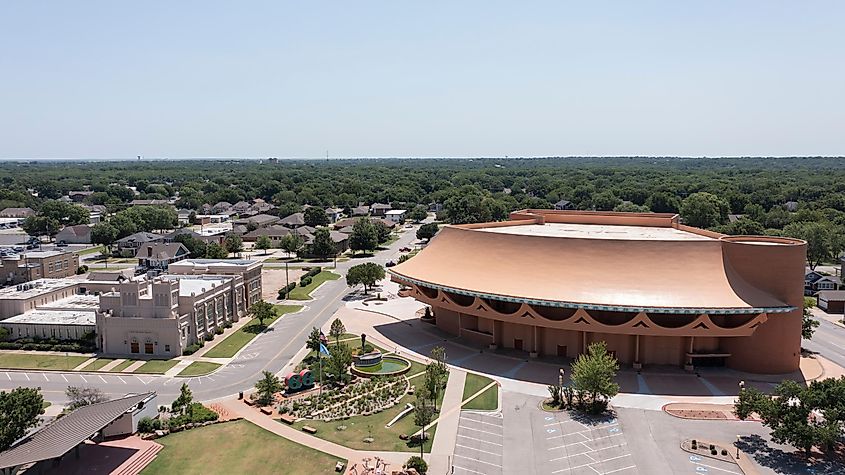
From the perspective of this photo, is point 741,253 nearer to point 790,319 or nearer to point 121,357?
point 790,319

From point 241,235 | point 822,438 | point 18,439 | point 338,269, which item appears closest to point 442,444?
point 822,438

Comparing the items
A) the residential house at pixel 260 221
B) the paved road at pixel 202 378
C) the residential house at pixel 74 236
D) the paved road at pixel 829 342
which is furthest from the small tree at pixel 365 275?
the residential house at pixel 74 236

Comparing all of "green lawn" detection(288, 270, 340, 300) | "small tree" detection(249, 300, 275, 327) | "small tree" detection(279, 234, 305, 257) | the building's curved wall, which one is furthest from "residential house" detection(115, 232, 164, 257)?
the building's curved wall

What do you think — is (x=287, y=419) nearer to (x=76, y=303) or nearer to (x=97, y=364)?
(x=97, y=364)

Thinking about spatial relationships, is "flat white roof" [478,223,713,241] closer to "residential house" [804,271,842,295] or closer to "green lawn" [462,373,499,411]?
"green lawn" [462,373,499,411]

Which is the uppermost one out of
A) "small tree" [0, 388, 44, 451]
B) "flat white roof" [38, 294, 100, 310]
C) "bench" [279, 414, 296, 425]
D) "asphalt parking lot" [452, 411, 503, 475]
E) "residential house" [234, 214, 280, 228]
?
"residential house" [234, 214, 280, 228]

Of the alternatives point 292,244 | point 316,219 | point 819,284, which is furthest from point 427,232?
point 819,284

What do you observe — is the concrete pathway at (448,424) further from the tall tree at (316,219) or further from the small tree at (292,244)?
the tall tree at (316,219)
